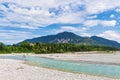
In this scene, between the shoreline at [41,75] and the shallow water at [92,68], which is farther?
the shallow water at [92,68]

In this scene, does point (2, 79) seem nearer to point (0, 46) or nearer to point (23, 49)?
point (0, 46)

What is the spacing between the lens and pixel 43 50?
197m

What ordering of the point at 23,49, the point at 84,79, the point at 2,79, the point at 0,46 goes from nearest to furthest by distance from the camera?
the point at 2,79 < the point at 84,79 < the point at 0,46 < the point at 23,49

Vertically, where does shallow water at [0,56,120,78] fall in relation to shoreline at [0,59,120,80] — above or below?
below

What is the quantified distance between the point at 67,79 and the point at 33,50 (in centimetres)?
16986

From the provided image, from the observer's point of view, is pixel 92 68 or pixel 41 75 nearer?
pixel 41 75

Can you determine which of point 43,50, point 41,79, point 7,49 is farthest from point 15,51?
point 41,79

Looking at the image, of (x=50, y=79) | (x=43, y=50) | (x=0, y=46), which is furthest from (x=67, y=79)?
(x=43, y=50)

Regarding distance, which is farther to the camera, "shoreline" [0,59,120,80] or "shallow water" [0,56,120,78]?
"shallow water" [0,56,120,78]

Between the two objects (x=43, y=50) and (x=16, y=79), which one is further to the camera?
(x=43, y=50)

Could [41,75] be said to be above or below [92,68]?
above

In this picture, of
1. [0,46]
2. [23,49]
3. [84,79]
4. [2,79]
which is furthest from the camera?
[23,49]

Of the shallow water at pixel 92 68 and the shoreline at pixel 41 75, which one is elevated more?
the shoreline at pixel 41 75

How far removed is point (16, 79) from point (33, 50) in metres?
171
